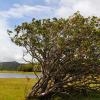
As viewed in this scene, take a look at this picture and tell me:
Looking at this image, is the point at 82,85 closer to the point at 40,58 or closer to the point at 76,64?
the point at 76,64

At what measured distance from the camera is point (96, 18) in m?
37.4

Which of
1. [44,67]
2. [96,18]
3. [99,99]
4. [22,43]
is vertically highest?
[96,18]

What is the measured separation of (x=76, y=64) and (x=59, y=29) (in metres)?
3.87

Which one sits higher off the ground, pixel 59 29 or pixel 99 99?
pixel 59 29

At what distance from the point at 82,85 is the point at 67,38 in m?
5.37

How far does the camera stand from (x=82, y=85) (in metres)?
38.3

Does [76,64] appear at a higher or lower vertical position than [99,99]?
higher

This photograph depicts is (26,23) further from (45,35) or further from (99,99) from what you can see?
(99,99)

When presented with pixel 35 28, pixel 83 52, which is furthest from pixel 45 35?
pixel 83 52

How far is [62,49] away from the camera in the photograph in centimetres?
3600

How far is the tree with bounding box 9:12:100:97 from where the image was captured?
36375 mm

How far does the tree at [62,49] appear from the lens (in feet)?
119

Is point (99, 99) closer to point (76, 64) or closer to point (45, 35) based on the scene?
point (76, 64)

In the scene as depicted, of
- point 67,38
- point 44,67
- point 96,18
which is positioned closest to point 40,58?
point 44,67
